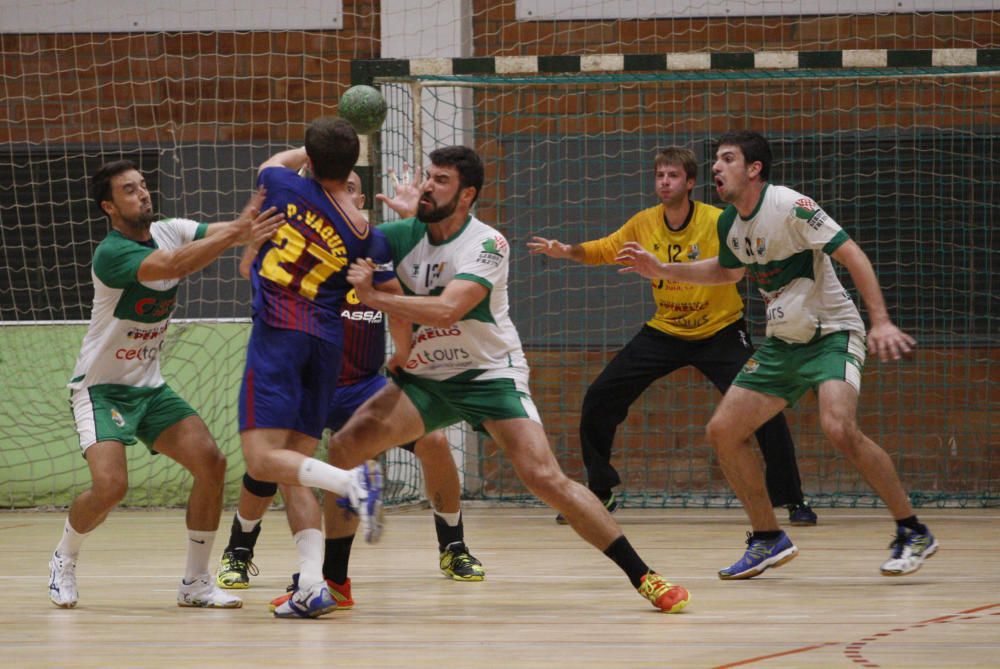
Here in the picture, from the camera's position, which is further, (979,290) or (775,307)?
(979,290)

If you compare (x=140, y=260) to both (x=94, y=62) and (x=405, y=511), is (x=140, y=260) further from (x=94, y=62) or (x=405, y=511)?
(x=94, y=62)

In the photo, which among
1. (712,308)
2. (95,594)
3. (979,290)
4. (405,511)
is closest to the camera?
(95,594)

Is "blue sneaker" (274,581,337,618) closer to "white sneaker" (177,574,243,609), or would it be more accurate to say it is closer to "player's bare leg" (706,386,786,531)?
"white sneaker" (177,574,243,609)

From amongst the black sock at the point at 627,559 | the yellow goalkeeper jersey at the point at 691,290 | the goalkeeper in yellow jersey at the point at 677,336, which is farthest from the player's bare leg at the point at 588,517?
the yellow goalkeeper jersey at the point at 691,290

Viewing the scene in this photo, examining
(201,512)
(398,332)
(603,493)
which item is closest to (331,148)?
(398,332)

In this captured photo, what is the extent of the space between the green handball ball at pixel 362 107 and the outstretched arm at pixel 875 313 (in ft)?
9.34

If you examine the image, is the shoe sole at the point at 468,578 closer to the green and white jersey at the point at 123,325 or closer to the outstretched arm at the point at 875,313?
the green and white jersey at the point at 123,325

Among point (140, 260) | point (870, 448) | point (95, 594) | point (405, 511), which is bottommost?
point (405, 511)

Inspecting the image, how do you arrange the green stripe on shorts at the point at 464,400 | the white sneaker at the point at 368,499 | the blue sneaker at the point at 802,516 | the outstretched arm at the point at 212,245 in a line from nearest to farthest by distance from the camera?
the white sneaker at the point at 368,499, the outstretched arm at the point at 212,245, the green stripe on shorts at the point at 464,400, the blue sneaker at the point at 802,516

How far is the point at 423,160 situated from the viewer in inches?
376

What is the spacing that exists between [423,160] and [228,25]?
2.07 m

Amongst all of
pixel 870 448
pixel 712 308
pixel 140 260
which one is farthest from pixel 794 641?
pixel 712 308

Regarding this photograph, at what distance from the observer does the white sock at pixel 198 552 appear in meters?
5.31

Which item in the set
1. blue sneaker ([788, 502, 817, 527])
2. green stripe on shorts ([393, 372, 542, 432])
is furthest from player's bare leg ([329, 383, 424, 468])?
blue sneaker ([788, 502, 817, 527])
